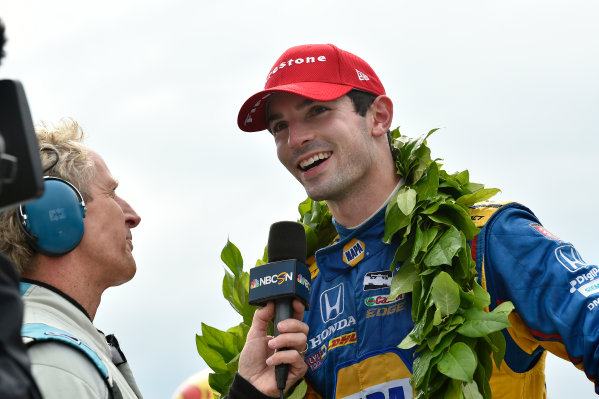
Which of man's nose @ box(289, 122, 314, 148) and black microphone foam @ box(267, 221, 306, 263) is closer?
black microphone foam @ box(267, 221, 306, 263)

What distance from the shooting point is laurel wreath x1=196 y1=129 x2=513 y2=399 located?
283cm

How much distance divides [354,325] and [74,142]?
1502 mm

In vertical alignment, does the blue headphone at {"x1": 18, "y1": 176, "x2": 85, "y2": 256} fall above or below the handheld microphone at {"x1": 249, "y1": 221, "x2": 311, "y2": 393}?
above

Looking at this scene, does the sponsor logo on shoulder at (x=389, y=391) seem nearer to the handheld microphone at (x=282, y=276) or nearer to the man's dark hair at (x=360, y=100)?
the handheld microphone at (x=282, y=276)

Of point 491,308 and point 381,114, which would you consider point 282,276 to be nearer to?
point 491,308

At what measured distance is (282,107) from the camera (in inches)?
146

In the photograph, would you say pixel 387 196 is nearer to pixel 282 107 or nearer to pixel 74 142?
pixel 282 107

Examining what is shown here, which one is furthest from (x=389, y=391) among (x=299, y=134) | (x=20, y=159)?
(x=20, y=159)

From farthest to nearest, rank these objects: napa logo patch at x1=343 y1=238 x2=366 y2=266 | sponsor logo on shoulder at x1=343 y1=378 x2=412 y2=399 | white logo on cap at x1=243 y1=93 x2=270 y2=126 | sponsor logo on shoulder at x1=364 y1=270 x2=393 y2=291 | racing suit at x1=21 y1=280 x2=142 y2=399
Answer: white logo on cap at x1=243 y1=93 x2=270 y2=126 → napa logo patch at x1=343 y1=238 x2=366 y2=266 → sponsor logo on shoulder at x1=364 y1=270 x2=393 y2=291 → sponsor logo on shoulder at x1=343 y1=378 x2=412 y2=399 → racing suit at x1=21 y1=280 x2=142 y2=399

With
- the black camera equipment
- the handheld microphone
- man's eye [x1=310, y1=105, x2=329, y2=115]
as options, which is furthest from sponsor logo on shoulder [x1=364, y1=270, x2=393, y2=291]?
the black camera equipment

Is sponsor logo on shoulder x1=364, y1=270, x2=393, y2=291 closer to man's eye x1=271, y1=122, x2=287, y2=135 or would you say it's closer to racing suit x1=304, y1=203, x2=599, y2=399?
racing suit x1=304, y1=203, x2=599, y2=399

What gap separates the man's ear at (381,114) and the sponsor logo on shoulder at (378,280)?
77cm

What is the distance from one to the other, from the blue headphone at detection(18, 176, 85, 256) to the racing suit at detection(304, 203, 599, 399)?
4.33 ft

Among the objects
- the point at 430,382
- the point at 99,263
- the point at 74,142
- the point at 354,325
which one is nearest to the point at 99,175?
the point at 74,142
